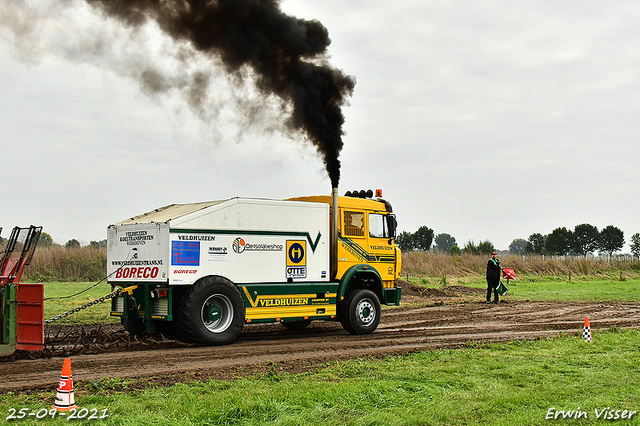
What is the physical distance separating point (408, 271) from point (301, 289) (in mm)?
24629

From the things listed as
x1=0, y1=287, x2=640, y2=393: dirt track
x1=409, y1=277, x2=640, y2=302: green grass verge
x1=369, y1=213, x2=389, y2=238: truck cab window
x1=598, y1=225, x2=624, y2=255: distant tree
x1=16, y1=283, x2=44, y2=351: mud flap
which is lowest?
x1=0, y1=287, x2=640, y2=393: dirt track

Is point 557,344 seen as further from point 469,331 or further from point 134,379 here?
point 134,379

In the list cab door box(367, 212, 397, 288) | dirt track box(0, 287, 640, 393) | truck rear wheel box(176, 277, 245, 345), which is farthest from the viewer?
cab door box(367, 212, 397, 288)

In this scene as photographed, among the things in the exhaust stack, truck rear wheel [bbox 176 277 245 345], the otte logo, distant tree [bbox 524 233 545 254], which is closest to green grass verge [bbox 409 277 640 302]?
the exhaust stack

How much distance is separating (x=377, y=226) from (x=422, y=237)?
66.7 m

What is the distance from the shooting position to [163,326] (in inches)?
548

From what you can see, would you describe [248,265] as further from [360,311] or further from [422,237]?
[422,237]

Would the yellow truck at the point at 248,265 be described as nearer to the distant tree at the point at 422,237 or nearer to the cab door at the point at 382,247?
the cab door at the point at 382,247

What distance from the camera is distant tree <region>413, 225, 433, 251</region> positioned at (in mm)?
80062

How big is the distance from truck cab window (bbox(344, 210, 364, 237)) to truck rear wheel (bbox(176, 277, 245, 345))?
3.45m

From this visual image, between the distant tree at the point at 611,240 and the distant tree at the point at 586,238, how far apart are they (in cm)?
88

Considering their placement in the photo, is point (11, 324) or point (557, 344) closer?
point (11, 324)

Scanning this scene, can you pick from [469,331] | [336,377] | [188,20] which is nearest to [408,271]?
[469,331]

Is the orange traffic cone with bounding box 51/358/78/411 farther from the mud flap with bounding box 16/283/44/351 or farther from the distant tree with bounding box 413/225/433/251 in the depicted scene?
the distant tree with bounding box 413/225/433/251
